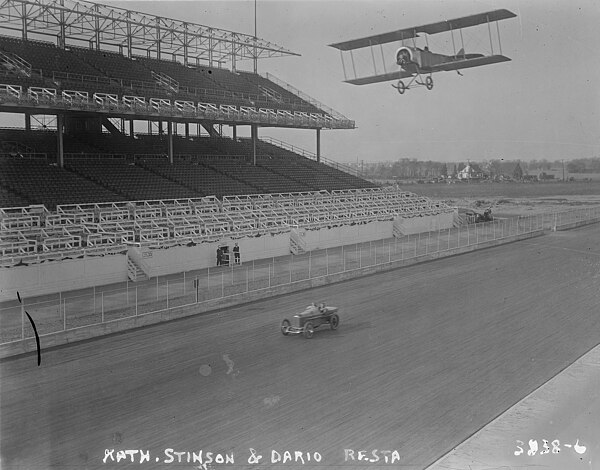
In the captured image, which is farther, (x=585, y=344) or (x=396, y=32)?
(x=396, y=32)

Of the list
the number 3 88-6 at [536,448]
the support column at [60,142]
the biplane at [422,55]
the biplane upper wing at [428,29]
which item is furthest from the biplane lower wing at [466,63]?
the support column at [60,142]

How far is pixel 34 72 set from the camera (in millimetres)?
25578

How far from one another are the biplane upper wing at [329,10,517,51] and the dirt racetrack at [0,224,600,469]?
25.3 ft

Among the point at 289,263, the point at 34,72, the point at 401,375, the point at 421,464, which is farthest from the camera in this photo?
the point at 34,72

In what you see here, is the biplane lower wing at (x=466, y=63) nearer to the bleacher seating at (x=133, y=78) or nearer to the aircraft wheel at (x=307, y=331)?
the aircraft wheel at (x=307, y=331)

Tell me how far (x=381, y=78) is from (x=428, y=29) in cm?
219

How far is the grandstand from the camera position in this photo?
827 inches

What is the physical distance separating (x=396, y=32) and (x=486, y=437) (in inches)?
494

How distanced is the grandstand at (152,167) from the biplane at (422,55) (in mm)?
2914

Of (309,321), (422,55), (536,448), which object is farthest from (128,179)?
(536,448)

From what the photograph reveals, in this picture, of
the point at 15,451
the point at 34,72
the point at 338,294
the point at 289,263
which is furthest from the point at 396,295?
the point at 34,72

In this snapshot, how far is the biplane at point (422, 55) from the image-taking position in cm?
1766

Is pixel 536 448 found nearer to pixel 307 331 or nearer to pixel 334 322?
pixel 307 331

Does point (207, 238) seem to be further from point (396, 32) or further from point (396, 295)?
point (396, 32)
